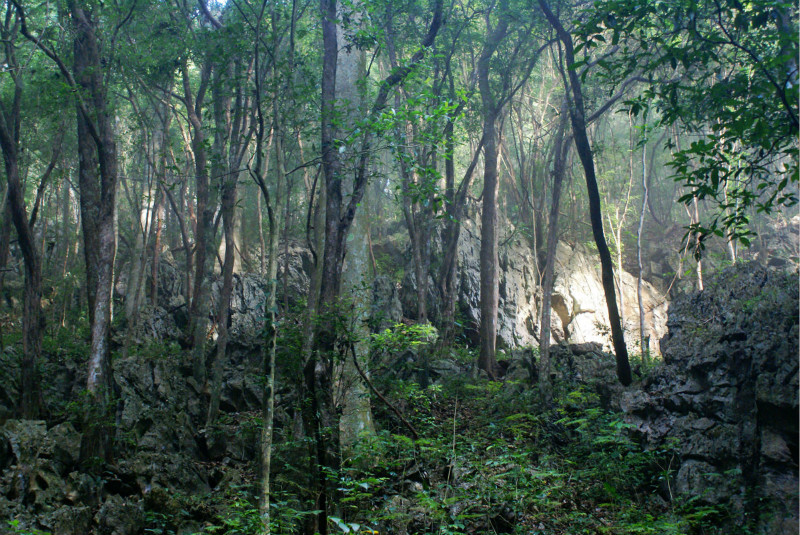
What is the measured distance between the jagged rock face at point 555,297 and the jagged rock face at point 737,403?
9.82m

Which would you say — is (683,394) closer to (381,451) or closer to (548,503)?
(548,503)

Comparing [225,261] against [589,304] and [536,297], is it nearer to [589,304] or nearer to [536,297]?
[536,297]

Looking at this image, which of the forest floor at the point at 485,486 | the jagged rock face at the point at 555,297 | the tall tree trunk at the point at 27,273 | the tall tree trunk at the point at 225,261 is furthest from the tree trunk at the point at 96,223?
the jagged rock face at the point at 555,297

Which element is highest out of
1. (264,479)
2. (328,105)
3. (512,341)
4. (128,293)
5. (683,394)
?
(328,105)

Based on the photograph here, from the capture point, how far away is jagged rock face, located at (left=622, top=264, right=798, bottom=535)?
602 centimetres

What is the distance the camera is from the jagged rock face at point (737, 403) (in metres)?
6.02

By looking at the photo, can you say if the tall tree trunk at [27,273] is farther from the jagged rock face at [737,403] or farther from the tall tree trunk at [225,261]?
the jagged rock face at [737,403]

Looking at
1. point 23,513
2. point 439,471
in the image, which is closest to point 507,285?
point 439,471

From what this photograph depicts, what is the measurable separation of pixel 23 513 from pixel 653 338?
2311 cm

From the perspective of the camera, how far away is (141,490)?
7.67m

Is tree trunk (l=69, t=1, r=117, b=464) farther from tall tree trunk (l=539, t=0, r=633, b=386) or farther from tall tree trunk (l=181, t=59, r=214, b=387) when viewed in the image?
tall tree trunk (l=539, t=0, r=633, b=386)

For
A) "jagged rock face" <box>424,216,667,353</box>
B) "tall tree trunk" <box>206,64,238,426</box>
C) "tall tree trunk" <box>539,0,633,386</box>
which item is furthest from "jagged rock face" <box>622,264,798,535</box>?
"jagged rock face" <box>424,216,667,353</box>

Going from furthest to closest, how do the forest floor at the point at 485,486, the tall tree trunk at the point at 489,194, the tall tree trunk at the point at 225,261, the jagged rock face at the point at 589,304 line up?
the jagged rock face at the point at 589,304 → the tall tree trunk at the point at 489,194 → the tall tree trunk at the point at 225,261 → the forest floor at the point at 485,486

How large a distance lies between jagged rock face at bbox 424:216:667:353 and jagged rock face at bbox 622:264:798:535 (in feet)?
32.2
